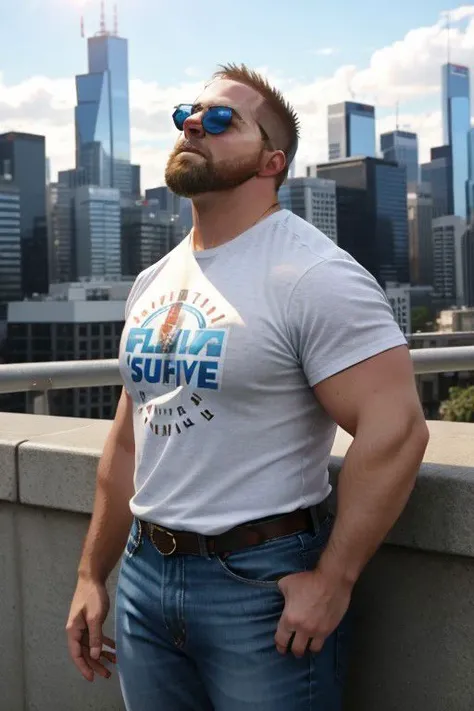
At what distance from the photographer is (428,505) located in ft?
7.16

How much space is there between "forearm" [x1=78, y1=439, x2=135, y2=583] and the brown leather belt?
0.37m

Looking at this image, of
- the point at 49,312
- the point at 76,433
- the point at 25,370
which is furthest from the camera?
the point at 49,312

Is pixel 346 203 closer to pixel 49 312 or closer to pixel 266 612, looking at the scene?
pixel 49 312

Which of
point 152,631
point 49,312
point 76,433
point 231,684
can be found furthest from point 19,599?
point 49,312

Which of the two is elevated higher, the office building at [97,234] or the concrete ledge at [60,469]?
the office building at [97,234]

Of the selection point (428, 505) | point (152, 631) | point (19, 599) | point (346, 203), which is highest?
point (346, 203)

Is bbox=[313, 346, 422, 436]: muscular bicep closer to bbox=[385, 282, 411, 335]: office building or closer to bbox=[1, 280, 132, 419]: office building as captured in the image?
bbox=[1, 280, 132, 419]: office building

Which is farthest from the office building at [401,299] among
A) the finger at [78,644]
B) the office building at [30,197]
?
the finger at [78,644]

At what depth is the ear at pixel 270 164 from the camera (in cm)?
219

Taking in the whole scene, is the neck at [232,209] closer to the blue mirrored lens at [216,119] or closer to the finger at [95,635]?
the blue mirrored lens at [216,119]

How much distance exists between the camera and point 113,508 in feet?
7.86

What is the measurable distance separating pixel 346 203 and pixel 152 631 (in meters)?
152

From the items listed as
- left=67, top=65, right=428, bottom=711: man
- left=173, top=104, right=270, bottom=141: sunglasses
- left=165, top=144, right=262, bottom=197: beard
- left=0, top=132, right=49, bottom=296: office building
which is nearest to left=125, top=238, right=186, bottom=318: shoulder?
left=67, top=65, right=428, bottom=711: man

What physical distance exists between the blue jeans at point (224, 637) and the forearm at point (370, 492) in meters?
0.14
